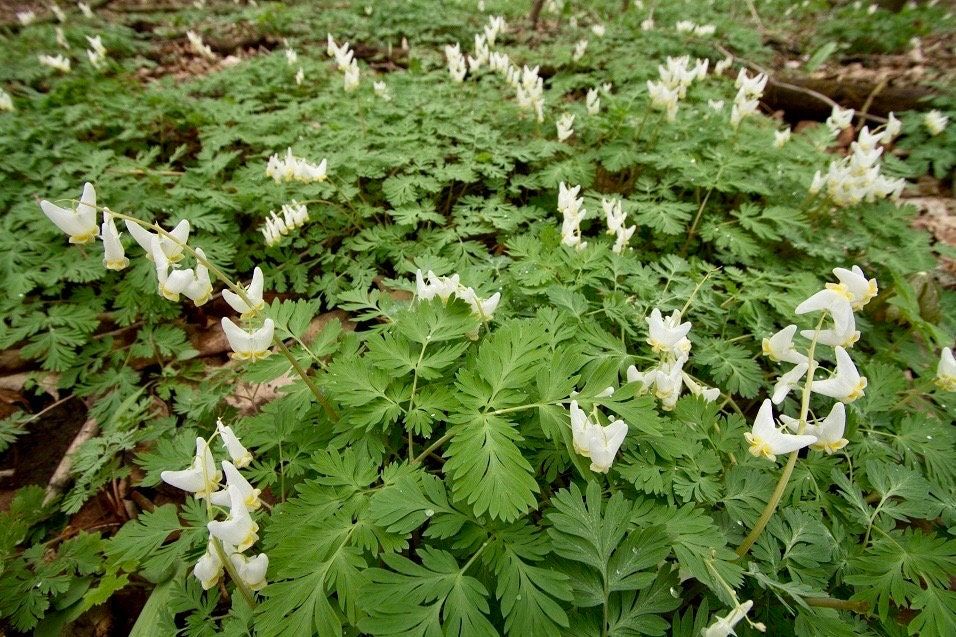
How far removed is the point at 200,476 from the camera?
1.49m

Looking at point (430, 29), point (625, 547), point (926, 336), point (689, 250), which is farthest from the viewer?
point (430, 29)

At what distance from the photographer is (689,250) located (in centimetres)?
331

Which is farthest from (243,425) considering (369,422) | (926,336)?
(926,336)

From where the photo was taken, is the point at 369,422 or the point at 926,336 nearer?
the point at 369,422

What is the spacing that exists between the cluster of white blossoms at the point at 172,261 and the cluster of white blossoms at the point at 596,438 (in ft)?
3.80

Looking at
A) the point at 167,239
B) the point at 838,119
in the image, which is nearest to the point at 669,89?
the point at 838,119

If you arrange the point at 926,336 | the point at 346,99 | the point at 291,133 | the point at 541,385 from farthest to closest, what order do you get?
the point at 346,99 → the point at 291,133 → the point at 926,336 → the point at 541,385

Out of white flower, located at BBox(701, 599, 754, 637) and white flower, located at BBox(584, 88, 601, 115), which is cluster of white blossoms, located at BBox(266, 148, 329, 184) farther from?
white flower, located at BBox(701, 599, 754, 637)

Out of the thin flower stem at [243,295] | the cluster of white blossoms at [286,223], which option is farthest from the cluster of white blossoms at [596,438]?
the cluster of white blossoms at [286,223]

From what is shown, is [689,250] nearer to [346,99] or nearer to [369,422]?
[369,422]

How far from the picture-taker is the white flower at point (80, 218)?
1.64 m

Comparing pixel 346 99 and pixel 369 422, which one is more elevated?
pixel 346 99

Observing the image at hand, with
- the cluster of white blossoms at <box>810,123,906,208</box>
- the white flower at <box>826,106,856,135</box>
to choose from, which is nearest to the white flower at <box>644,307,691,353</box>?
the cluster of white blossoms at <box>810,123,906,208</box>

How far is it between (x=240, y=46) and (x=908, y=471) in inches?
413
